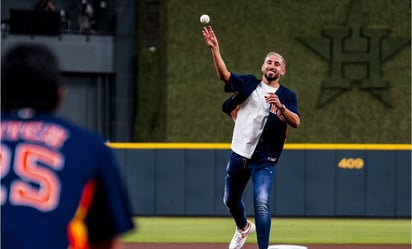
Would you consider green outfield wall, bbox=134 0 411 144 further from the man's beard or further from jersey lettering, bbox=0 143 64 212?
jersey lettering, bbox=0 143 64 212

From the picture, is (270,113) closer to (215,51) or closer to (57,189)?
(215,51)

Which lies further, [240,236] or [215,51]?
[240,236]

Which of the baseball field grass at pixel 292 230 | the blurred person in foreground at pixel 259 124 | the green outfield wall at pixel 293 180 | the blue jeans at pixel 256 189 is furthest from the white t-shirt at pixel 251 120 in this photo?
the green outfield wall at pixel 293 180

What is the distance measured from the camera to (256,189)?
8703mm

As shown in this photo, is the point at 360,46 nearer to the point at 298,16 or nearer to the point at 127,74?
the point at 298,16

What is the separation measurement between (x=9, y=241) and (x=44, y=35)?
19439mm

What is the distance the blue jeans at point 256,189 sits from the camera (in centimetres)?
858

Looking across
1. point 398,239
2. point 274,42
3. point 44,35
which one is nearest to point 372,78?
point 274,42

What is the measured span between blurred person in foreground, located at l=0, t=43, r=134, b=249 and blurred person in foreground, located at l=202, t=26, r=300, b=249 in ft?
17.6

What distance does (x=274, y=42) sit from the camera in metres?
21.4

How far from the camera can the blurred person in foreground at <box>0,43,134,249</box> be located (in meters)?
3.06

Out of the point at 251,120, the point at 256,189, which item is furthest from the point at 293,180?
the point at 256,189

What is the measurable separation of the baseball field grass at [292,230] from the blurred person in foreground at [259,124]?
294 cm

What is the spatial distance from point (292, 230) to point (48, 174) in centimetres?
1068
